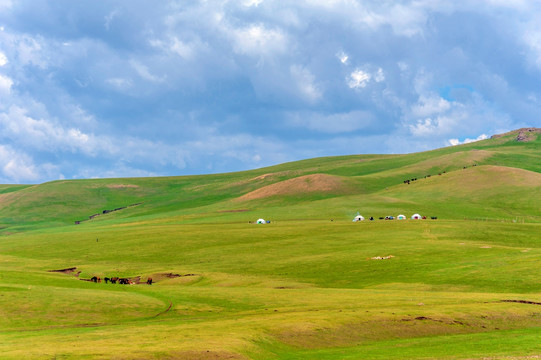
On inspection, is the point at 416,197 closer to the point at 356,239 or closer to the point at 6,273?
the point at 356,239

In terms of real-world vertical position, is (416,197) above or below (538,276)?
above

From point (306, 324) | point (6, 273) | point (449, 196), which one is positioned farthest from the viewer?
point (449, 196)

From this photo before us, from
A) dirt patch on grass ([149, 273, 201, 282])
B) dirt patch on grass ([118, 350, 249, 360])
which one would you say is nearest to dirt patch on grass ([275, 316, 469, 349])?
dirt patch on grass ([118, 350, 249, 360])

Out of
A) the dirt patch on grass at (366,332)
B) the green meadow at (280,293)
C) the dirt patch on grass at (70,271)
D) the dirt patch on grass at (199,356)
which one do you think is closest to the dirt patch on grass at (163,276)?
the green meadow at (280,293)

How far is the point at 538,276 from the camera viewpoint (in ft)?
197

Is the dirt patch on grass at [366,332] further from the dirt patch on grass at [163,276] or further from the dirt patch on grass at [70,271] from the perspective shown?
the dirt patch on grass at [70,271]

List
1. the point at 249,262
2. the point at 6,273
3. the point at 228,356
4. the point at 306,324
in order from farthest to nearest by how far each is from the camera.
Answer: the point at 249,262 → the point at 6,273 → the point at 306,324 → the point at 228,356

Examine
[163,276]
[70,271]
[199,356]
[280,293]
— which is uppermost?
[70,271]

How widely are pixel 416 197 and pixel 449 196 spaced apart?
1058 cm

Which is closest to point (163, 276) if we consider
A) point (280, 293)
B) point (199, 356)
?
point (280, 293)

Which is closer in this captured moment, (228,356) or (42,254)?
(228,356)

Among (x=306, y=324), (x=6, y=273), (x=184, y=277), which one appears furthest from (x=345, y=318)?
(x=6, y=273)

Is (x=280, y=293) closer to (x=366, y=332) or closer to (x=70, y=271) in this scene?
(x=366, y=332)

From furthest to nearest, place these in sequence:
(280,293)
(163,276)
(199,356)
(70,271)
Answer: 1. (70,271)
2. (163,276)
3. (280,293)
4. (199,356)
